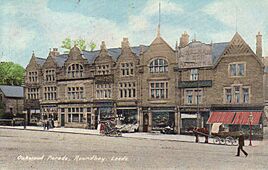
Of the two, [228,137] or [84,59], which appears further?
[84,59]

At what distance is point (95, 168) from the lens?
6105mm

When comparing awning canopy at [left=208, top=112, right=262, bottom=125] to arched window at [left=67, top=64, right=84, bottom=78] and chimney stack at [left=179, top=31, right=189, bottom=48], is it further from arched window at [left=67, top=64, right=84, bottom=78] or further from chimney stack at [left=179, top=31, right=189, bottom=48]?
arched window at [left=67, top=64, right=84, bottom=78]

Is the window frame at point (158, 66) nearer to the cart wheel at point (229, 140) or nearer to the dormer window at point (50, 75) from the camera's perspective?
the dormer window at point (50, 75)

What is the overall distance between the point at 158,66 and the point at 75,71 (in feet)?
6.36

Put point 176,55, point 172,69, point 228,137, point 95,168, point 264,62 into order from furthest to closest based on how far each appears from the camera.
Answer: point 172,69 < point 176,55 < point 228,137 < point 264,62 < point 95,168

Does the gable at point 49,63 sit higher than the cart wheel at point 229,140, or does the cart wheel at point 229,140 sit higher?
the gable at point 49,63

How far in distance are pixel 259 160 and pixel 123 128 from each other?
127 inches

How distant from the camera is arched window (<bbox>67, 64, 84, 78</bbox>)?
924cm

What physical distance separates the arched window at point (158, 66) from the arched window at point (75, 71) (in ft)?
5.24

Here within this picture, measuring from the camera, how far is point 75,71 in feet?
31.0

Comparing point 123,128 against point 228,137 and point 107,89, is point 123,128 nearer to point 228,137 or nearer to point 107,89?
point 107,89

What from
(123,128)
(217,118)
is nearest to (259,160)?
(217,118)

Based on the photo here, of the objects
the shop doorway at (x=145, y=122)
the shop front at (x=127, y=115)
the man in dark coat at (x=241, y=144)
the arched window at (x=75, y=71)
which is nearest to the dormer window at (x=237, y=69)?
the man in dark coat at (x=241, y=144)

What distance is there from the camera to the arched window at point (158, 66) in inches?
370
